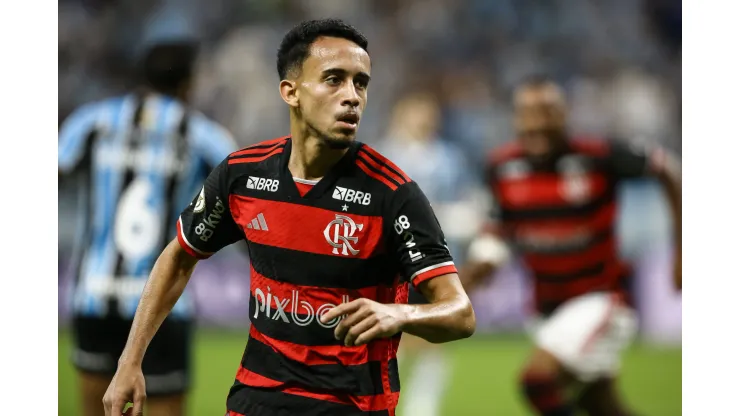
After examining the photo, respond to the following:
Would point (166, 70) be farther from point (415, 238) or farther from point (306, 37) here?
point (415, 238)

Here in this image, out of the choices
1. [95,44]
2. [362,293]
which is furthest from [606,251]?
[95,44]

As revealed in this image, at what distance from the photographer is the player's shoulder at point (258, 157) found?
9.36 feet

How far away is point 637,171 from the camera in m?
5.43

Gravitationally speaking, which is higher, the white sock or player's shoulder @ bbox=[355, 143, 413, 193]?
player's shoulder @ bbox=[355, 143, 413, 193]

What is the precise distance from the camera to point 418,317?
234 cm

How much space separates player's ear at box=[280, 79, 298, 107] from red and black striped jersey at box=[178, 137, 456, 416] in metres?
0.16

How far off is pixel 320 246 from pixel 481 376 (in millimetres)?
5538

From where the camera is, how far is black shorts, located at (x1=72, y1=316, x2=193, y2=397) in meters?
4.37

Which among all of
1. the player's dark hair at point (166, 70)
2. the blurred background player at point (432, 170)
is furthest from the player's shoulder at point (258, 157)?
the blurred background player at point (432, 170)

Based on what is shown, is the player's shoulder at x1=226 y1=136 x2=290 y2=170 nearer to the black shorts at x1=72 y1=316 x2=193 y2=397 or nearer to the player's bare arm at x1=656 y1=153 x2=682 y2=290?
the black shorts at x1=72 y1=316 x2=193 y2=397

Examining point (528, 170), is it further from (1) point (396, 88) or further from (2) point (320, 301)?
(1) point (396, 88)

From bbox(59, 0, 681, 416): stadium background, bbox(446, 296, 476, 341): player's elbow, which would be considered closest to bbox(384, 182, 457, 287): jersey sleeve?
bbox(446, 296, 476, 341): player's elbow

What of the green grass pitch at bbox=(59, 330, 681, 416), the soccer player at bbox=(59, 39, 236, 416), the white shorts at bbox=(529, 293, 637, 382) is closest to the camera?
the soccer player at bbox=(59, 39, 236, 416)

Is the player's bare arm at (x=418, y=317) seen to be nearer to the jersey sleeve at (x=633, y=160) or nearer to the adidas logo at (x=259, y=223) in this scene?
the adidas logo at (x=259, y=223)
